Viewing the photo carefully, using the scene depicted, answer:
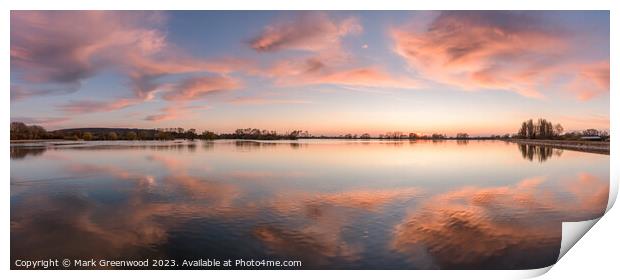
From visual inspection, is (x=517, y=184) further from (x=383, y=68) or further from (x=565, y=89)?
(x=383, y=68)

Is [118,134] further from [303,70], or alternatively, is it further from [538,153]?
[538,153]

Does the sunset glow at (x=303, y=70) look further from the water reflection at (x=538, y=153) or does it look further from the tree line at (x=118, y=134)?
the water reflection at (x=538, y=153)

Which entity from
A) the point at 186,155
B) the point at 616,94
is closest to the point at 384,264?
the point at 616,94

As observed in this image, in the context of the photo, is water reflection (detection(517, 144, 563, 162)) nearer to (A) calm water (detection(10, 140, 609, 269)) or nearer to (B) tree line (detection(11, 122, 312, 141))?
(A) calm water (detection(10, 140, 609, 269))

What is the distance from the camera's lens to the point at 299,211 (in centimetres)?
978

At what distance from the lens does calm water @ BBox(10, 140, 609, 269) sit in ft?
25.1

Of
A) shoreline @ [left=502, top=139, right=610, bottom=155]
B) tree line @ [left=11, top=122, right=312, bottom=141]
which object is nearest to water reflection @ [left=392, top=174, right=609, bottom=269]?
shoreline @ [left=502, top=139, right=610, bottom=155]

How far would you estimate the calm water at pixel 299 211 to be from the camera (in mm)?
7652

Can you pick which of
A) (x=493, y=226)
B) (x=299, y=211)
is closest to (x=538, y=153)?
A: (x=493, y=226)
